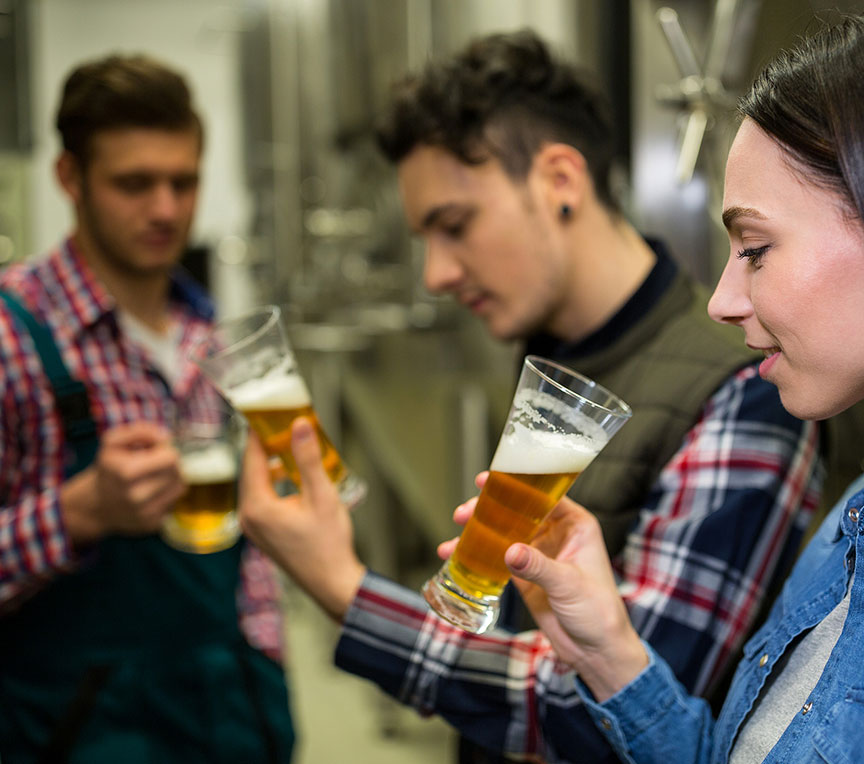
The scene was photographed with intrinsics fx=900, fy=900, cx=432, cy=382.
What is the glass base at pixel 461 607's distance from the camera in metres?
0.84

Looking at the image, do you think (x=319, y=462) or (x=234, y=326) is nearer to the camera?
(x=319, y=462)

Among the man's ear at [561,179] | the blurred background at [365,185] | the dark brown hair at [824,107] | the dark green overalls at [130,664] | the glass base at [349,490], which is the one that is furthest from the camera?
the blurred background at [365,185]

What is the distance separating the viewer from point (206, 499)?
4.58 ft

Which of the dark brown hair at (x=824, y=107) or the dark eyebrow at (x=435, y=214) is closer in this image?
the dark brown hair at (x=824, y=107)

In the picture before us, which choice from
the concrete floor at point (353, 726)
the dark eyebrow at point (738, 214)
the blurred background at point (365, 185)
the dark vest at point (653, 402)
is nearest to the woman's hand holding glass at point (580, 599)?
the dark vest at point (653, 402)

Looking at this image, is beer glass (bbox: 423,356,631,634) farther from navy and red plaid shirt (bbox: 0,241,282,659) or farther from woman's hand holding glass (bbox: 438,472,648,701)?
navy and red plaid shirt (bbox: 0,241,282,659)

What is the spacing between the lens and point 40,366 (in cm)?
140

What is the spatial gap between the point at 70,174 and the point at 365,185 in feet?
6.67

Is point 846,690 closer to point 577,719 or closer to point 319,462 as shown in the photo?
point 577,719

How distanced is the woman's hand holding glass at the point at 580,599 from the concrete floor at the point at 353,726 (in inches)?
75.0

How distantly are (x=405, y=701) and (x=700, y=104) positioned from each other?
89 cm

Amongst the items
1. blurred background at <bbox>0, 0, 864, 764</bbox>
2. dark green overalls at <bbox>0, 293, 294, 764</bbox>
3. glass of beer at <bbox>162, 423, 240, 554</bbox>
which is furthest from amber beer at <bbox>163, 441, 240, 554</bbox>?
blurred background at <bbox>0, 0, 864, 764</bbox>

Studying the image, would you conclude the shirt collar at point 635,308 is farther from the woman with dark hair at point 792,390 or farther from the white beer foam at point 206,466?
the white beer foam at point 206,466

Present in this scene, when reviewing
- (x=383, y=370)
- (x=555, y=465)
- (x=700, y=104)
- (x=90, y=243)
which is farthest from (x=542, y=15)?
(x=383, y=370)
